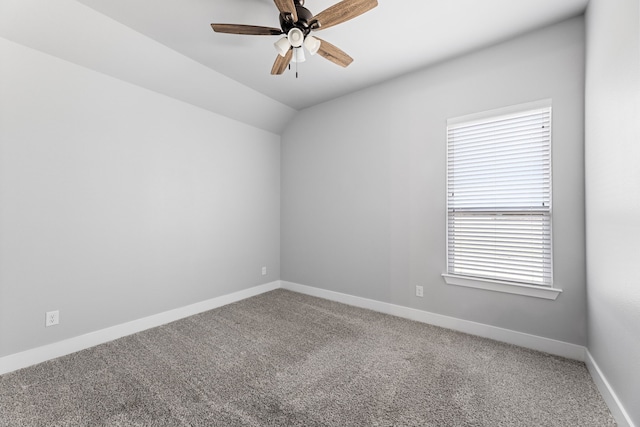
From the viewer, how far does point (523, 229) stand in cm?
248

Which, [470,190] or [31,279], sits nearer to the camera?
[31,279]

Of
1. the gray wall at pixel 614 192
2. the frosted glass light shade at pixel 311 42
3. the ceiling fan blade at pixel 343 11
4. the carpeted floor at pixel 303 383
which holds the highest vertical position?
the ceiling fan blade at pixel 343 11

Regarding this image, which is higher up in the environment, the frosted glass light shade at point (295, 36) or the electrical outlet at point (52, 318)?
the frosted glass light shade at point (295, 36)

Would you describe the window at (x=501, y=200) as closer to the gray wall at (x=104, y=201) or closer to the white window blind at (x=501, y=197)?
the white window blind at (x=501, y=197)

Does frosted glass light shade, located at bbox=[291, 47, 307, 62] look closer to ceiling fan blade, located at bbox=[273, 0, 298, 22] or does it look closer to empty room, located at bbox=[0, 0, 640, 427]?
empty room, located at bbox=[0, 0, 640, 427]

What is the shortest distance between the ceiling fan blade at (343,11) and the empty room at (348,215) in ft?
0.06

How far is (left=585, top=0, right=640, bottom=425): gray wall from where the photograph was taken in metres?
1.36

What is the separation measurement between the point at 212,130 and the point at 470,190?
3.17 meters

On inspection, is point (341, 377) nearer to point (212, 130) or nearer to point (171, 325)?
point (171, 325)

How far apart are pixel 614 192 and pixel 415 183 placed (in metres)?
1.64

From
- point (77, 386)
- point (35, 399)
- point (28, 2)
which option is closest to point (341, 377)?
point (77, 386)

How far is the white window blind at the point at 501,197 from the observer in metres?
2.39

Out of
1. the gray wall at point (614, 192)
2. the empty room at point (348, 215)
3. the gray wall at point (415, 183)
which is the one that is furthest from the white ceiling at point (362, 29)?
the gray wall at point (614, 192)

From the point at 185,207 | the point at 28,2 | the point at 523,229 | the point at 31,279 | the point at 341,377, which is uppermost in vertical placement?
the point at 28,2
